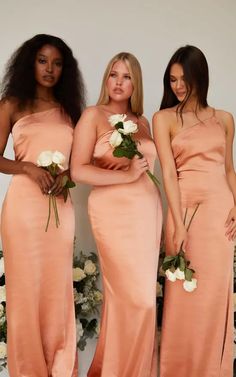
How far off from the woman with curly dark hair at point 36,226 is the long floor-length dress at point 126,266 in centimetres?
22

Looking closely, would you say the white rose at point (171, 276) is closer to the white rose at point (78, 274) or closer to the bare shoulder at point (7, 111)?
the white rose at point (78, 274)

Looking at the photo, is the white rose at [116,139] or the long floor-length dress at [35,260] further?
the long floor-length dress at [35,260]

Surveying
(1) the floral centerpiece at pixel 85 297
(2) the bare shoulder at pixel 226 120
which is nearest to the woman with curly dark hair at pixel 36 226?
(1) the floral centerpiece at pixel 85 297

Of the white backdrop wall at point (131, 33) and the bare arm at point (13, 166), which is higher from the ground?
the white backdrop wall at point (131, 33)

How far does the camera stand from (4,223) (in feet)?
8.06

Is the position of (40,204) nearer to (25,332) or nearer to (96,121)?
(96,121)

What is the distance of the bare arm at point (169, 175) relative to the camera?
2375 mm

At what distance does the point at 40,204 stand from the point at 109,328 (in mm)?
761

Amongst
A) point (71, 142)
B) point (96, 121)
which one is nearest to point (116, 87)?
point (96, 121)

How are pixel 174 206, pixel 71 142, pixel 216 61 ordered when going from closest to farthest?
pixel 174 206 < pixel 71 142 < pixel 216 61

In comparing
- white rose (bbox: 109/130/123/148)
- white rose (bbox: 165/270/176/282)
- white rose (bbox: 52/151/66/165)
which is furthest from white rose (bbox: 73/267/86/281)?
white rose (bbox: 109/130/123/148)

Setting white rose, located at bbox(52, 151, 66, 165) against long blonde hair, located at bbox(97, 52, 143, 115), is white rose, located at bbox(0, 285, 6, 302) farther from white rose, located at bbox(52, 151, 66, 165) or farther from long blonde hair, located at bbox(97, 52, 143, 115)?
long blonde hair, located at bbox(97, 52, 143, 115)

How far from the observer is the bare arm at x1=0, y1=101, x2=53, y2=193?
7.80ft

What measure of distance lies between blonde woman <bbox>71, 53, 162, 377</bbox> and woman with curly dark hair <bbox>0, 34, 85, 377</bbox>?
176 millimetres
